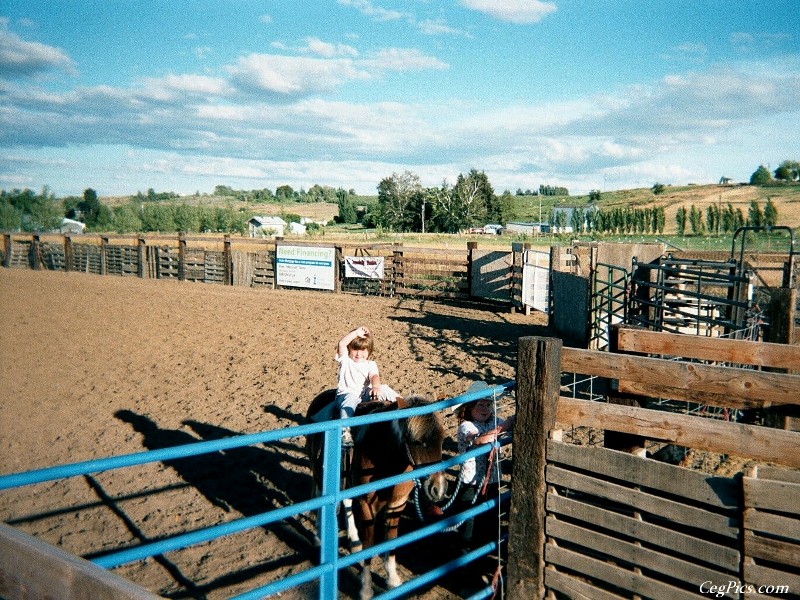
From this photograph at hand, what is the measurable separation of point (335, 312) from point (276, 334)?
3.43 m

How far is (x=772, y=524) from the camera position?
224 cm

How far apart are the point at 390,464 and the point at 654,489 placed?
4.82 ft

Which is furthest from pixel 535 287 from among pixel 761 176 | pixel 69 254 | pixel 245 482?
pixel 761 176

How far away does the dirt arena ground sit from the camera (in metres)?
4.49

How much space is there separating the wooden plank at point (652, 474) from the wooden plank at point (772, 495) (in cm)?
7

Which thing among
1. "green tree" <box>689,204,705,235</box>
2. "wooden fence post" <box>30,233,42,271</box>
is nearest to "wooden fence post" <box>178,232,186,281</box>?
"wooden fence post" <box>30,233,42,271</box>

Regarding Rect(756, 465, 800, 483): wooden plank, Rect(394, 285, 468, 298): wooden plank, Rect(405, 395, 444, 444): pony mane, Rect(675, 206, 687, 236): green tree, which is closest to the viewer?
Rect(756, 465, 800, 483): wooden plank

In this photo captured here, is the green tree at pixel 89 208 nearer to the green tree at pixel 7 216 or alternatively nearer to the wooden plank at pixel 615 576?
the green tree at pixel 7 216

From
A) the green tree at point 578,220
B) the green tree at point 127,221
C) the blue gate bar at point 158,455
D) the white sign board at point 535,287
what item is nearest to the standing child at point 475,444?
the blue gate bar at point 158,455

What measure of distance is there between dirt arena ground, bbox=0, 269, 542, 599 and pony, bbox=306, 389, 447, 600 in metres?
0.45

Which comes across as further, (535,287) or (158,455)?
(535,287)

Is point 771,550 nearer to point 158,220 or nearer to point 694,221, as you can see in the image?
point 694,221

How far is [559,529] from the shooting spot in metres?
2.91

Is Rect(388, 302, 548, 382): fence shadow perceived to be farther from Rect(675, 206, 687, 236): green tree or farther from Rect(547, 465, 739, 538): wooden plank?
Rect(675, 206, 687, 236): green tree
